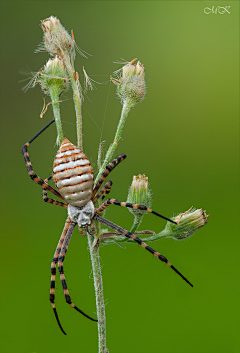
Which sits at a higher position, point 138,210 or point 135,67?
point 135,67

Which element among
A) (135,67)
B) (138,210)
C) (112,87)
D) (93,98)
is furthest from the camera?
(93,98)

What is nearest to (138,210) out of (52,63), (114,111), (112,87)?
(112,87)

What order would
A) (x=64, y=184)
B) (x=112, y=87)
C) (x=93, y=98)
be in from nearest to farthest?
(x=64, y=184) → (x=112, y=87) → (x=93, y=98)

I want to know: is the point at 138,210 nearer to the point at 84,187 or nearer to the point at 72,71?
the point at 84,187

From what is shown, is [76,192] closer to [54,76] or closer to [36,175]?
[36,175]

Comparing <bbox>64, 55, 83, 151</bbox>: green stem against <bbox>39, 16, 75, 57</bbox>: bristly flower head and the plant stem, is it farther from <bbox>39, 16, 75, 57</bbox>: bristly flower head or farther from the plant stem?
the plant stem

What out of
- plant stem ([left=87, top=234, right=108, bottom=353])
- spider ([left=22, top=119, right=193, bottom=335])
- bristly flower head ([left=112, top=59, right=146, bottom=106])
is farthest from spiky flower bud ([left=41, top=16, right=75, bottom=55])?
plant stem ([left=87, top=234, right=108, bottom=353])
